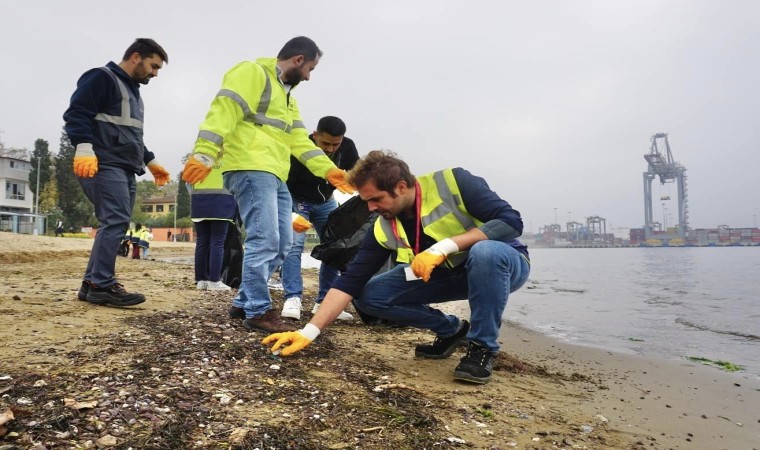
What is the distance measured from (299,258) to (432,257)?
1.74 m

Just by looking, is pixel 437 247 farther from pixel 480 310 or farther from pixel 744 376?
pixel 744 376

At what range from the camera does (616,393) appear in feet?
8.37

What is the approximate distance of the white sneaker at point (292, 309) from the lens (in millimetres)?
3410

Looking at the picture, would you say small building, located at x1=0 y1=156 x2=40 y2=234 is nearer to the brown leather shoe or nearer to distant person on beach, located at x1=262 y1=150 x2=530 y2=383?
the brown leather shoe

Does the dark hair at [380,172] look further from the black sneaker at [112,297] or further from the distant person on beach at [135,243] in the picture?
the distant person on beach at [135,243]

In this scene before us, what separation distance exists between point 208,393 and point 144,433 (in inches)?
13.8

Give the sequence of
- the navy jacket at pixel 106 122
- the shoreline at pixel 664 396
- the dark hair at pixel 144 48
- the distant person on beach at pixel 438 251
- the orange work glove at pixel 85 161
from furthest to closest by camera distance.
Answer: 1. the dark hair at pixel 144 48
2. the navy jacket at pixel 106 122
3. the orange work glove at pixel 85 161
4. the distant person on beach at pixel 438 251
5. the shoreline at pixel 664 396

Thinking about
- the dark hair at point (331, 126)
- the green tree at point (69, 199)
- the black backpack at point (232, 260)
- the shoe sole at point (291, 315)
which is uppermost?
the green tree at point (69, 199)

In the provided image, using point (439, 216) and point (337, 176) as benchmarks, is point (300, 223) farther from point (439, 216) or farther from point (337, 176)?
point (439, 216)

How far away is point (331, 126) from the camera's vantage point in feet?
12.6

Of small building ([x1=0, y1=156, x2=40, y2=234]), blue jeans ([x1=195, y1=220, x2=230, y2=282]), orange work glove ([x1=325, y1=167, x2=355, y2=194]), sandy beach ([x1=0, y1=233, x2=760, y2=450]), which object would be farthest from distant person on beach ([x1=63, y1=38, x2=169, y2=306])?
small building ([x1=0, y1=156, x2=40, y2=234])

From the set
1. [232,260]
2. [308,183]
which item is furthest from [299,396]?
[232,260]

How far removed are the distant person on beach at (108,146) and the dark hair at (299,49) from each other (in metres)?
1.03

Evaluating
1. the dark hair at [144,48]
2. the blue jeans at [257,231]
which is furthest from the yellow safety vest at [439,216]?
the dark hair at [144,48]
